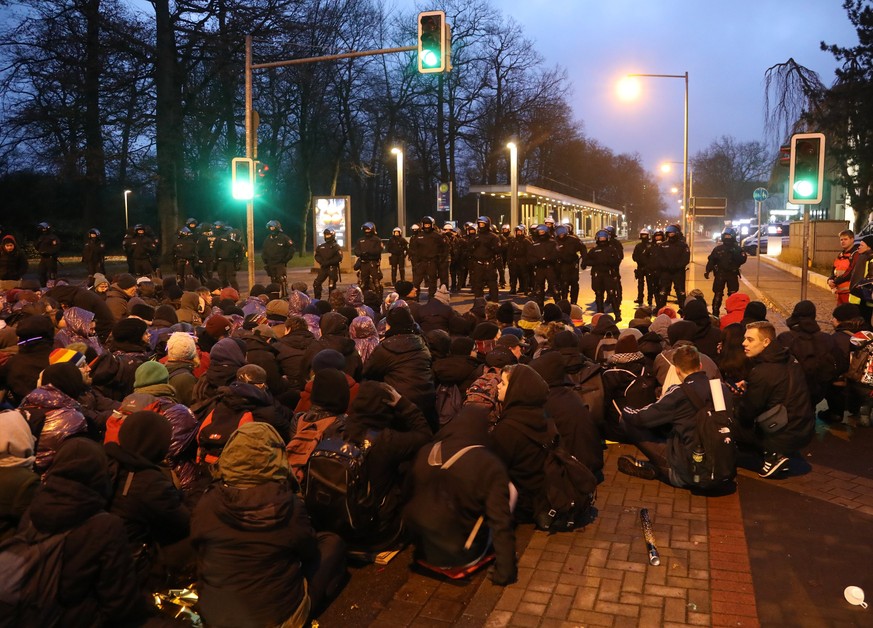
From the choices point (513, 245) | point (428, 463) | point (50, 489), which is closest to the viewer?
point (50, 489)

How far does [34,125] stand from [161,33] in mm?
5360

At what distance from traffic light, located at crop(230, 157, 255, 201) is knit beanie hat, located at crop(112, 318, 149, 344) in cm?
978

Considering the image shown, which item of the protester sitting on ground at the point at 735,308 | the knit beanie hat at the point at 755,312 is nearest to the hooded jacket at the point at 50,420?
the knit beanie hat at the point at 755,312

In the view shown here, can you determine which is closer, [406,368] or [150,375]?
[150,375]

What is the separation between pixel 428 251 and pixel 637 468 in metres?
13.8

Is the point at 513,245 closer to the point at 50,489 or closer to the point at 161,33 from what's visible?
the point at 161,33

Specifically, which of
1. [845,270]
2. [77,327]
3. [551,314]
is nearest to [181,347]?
[77,327]

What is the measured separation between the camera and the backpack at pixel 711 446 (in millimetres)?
6402

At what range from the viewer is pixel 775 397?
705 centimetres

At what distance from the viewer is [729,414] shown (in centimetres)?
649

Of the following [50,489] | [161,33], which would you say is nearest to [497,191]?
[161,33]

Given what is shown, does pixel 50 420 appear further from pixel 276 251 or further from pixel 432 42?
pixel 276 251

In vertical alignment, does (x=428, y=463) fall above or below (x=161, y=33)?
below

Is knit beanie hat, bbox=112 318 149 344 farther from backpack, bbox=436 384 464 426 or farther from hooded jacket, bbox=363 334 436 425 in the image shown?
backpack, bbox=436 384 464 426
